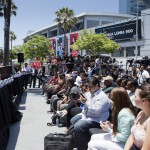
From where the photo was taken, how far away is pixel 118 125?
4.86m

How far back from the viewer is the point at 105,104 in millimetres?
6461

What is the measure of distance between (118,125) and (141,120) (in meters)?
0.71

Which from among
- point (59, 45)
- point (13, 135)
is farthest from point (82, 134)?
point (59, 45)

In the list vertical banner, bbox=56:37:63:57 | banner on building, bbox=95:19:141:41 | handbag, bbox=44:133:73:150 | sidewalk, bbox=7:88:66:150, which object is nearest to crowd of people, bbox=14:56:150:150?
handbag, bbox=44:133:73:150

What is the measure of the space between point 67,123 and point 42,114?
358cm

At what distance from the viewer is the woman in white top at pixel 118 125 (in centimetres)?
471

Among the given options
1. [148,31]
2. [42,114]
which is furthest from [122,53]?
[42,114]

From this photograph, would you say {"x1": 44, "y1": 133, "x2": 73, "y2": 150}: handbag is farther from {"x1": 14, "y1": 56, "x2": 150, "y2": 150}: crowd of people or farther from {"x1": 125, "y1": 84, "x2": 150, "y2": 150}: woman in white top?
{"x1": 125, "y1": 84, "x2": 150, "y2": 150}: woman in white top

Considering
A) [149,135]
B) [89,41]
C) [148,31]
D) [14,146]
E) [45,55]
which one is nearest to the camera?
[149,135]

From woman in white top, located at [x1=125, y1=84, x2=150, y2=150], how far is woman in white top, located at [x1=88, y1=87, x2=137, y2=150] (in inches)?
18.3

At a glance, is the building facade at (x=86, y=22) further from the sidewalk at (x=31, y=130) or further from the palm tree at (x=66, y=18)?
the sidewalk at (x=31, y=130)

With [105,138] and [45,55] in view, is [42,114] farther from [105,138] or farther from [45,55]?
[45,55]

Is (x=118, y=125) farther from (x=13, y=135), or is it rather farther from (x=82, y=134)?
(x=13, y=135)

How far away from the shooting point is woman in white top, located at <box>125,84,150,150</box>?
3.62 m
